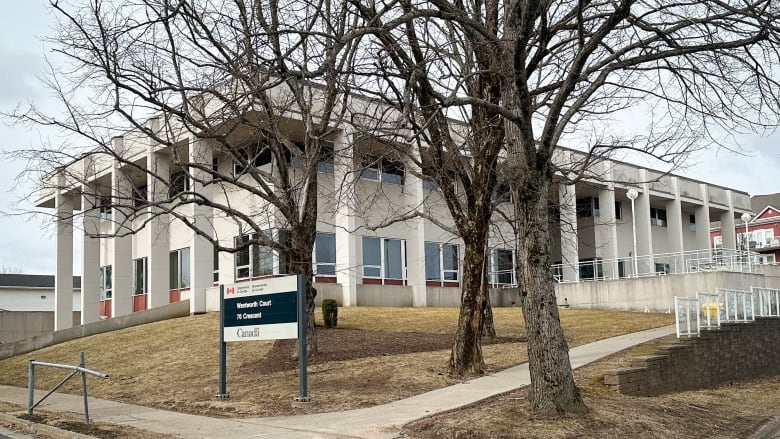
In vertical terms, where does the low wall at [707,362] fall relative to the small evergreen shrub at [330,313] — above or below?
below

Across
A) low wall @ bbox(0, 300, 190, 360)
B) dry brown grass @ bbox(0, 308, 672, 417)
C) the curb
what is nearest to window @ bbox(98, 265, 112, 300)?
low wall @ bbox(0, 300, 190, 360)

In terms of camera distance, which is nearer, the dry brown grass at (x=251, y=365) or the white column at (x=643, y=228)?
the dry brown grass at (x=251, y=365)

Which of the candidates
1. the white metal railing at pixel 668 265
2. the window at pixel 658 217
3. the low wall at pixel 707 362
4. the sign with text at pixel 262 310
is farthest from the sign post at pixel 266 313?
the window at pixel 658 217

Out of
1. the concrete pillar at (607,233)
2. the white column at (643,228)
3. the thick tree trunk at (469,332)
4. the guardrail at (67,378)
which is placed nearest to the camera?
the guardrail at (67,378)

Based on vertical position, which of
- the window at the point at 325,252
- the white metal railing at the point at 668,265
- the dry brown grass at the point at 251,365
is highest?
the window at the point at 325,252

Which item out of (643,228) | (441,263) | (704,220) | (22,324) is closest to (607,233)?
(643,228)

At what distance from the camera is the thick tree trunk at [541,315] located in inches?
385

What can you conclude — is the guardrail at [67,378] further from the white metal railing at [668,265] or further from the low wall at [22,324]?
the low wall at [22,324]

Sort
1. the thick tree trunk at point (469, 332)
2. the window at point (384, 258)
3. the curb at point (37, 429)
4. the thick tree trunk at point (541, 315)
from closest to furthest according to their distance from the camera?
the thick tree trunk at point (541, 315)
the curb at point (37, 429)
the thick tree trunk at point (469, 332)
the window at point (384, 258)

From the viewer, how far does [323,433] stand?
10125mm

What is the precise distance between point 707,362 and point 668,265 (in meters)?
26.5

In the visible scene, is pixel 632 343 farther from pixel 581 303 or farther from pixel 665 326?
pixel 581 303

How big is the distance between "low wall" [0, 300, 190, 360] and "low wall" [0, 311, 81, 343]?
15.9m

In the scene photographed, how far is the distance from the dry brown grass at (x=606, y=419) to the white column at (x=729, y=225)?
41122 mm
